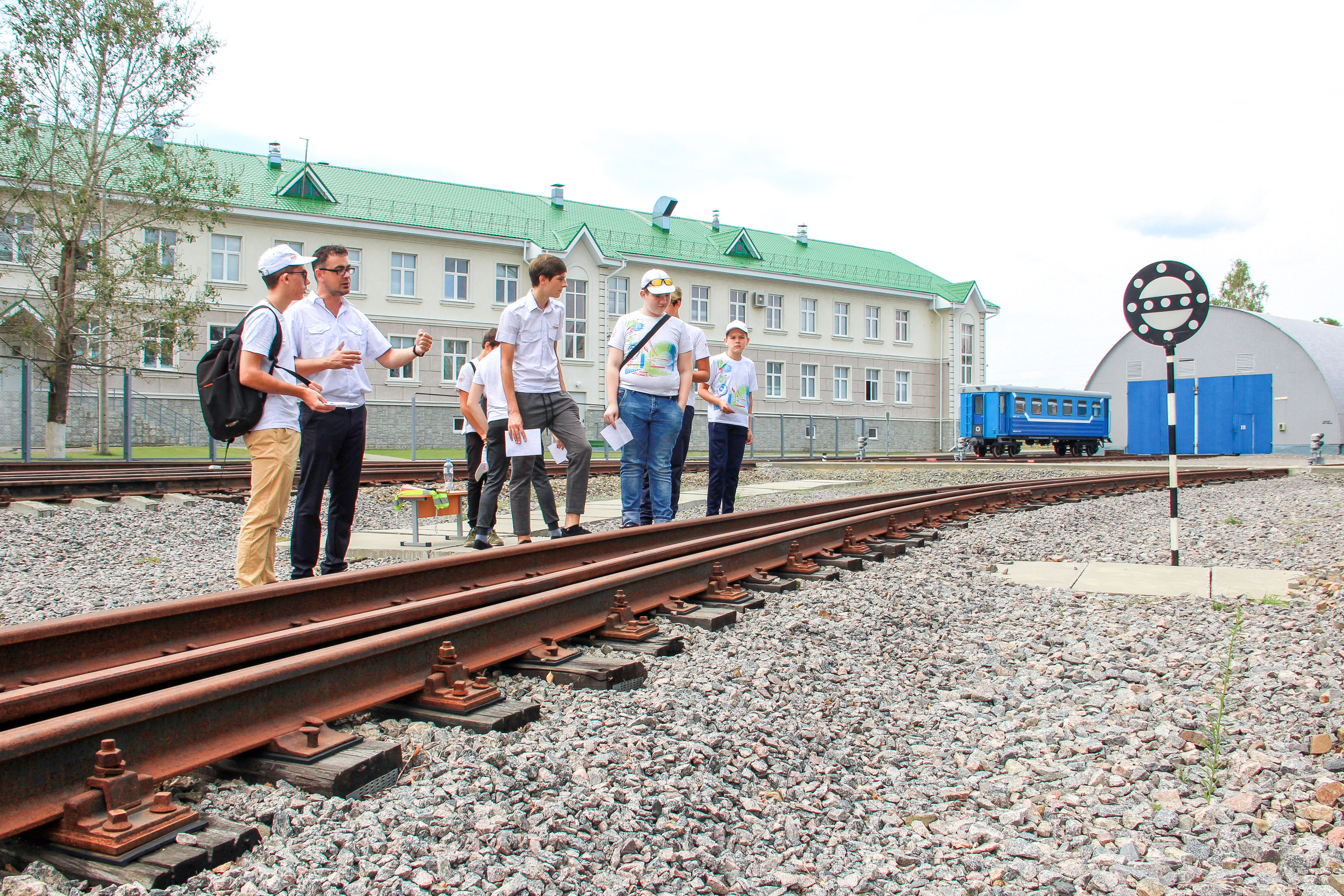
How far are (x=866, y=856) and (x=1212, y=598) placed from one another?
4.08m

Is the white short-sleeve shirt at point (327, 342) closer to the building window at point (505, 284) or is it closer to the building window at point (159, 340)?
the building window at point (159, 340)

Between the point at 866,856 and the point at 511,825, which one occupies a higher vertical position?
the point at 511,825

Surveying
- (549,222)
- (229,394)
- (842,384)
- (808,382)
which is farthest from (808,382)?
(229,394)

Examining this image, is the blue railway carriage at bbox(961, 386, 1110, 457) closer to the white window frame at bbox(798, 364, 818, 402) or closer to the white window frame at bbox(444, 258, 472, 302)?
the white window frame at bbox(798, 364, 818, 402)

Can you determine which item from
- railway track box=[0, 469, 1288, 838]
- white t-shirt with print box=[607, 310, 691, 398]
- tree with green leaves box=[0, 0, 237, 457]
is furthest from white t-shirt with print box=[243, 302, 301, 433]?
tree with green leaves box=[0, 0, 237, 457]

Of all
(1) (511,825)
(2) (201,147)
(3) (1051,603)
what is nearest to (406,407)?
(2) (201,147)

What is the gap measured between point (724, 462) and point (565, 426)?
2.63 metres

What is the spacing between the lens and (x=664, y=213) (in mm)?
45906

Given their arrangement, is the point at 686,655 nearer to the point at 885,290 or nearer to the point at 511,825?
the point at 511,825

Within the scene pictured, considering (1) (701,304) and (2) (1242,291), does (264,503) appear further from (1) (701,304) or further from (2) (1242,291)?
(2) (1242,291)

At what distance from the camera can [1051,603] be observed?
5.30 m

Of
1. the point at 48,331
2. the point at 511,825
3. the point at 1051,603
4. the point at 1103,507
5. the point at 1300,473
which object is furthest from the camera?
the point at 48,331

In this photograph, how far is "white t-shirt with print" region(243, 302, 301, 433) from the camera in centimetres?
473

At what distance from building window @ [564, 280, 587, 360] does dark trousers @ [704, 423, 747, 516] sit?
31.3m
